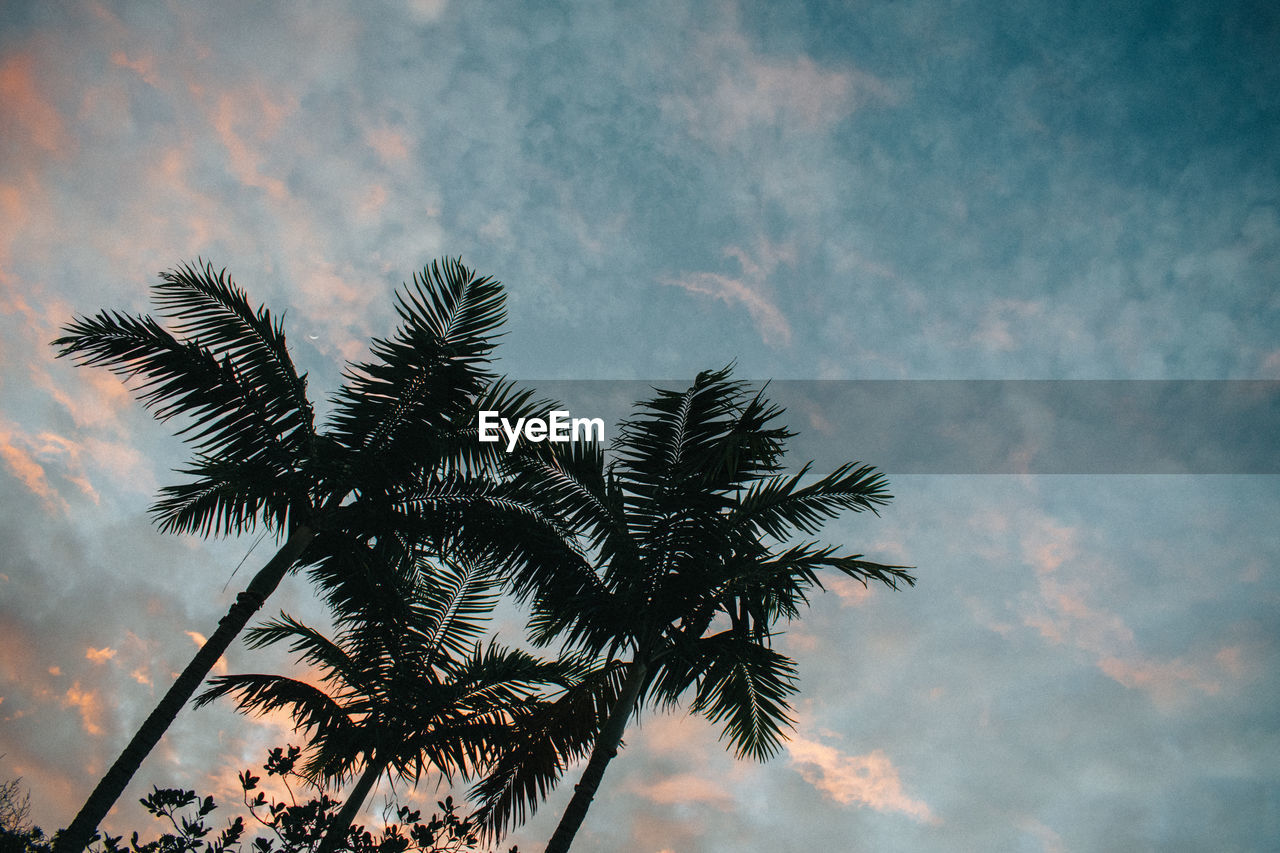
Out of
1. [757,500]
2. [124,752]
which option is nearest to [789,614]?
[757,500]

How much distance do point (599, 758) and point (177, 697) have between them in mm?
4481

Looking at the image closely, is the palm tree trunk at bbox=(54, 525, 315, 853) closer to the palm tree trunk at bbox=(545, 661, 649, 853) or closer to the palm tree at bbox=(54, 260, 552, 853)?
the palm tree at bbox=(54, 260, 552, 853)

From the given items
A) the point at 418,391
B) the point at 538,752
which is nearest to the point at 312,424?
the point at 418,391

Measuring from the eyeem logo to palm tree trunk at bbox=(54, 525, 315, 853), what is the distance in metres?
2.43

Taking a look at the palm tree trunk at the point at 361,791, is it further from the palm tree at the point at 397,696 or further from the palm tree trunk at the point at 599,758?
the palm tree trunk at the point at 599,758

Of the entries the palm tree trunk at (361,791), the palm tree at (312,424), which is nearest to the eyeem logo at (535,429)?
the palm tree at (312,424)

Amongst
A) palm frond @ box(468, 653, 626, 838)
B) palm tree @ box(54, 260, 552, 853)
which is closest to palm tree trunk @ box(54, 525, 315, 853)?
palm tree @ box(54, 260, 552, 853)

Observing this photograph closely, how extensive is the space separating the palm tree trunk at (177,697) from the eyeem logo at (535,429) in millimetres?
2434

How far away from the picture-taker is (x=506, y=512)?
27.0ft

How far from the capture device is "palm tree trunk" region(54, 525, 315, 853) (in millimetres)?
6121

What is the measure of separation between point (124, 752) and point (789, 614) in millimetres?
6964

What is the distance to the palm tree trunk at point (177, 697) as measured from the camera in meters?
6.12

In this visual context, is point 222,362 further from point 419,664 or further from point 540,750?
point 540,750

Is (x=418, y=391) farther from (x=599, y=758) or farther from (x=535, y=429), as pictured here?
(x=599, y=758)
